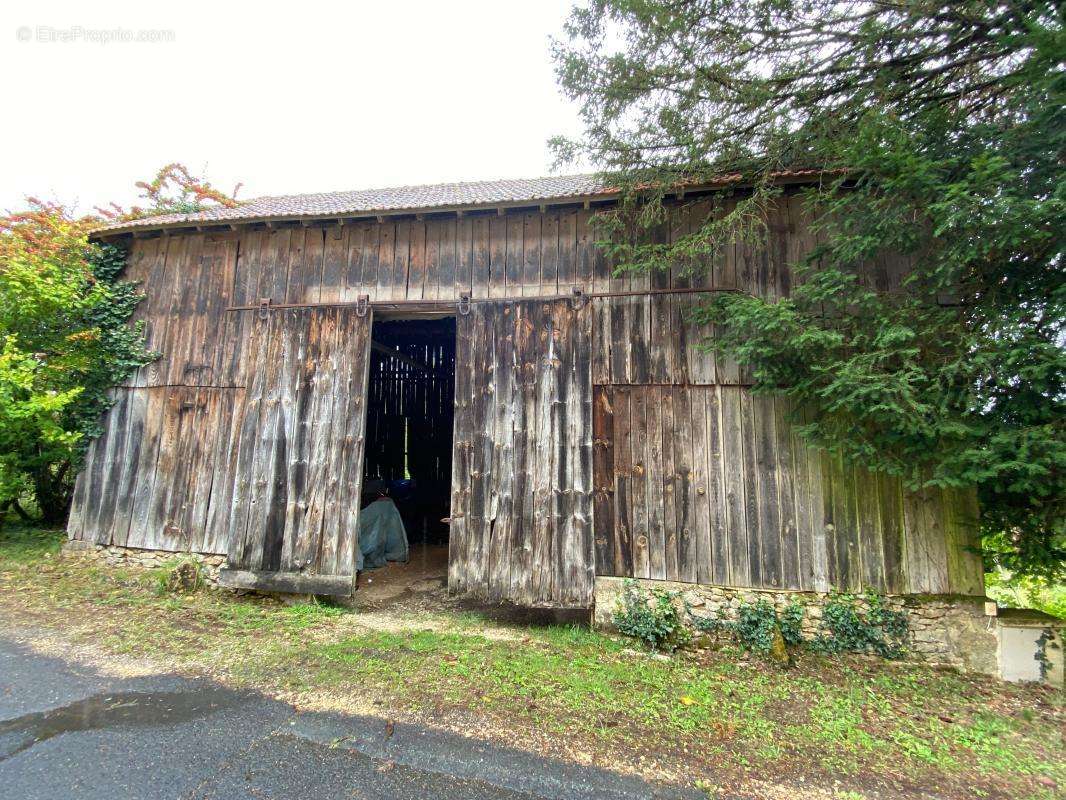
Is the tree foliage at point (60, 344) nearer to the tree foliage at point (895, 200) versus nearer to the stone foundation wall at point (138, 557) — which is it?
the stone foundation wall at point (138, 557)

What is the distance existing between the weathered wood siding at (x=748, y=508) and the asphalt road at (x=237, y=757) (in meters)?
2.43

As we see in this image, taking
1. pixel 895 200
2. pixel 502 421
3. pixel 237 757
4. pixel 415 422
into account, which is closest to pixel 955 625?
pixel 895 200

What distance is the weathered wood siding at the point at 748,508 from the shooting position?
15.2ft

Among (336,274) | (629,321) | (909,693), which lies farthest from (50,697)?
(909,693)

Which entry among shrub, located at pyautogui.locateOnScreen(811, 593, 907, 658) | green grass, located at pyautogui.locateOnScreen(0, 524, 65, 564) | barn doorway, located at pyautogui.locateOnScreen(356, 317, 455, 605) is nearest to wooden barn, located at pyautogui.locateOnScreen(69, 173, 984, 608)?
shrub, located at pyautogui.locateOnScreen(811, 593, 907, 658)

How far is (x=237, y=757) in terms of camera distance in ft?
9.41

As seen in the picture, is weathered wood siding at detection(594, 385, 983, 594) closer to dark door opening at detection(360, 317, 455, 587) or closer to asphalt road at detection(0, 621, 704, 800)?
asphalt road at detection(0, 621, 704, 800)

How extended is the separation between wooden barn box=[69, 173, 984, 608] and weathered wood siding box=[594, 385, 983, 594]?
21 millimetres

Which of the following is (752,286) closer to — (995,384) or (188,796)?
(995,384)

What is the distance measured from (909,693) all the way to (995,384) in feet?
8.78

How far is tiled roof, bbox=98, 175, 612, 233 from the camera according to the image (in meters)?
5.58

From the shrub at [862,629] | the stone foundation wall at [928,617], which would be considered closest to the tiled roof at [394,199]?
the stone foundation wall at [928,617]

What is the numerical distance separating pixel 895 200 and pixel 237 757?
6.29 m

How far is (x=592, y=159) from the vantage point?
502 centimetres
